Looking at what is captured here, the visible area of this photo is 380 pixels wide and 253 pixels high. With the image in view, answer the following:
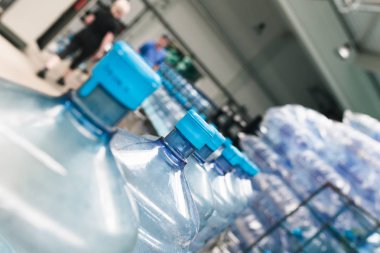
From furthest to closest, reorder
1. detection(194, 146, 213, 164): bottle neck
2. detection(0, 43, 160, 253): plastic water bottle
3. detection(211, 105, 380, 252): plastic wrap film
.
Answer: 1. detection(211, 105, 380, 252): plastic wrap film
2. detection(194, 146, 213, 164): bottle neck
3. detection(0, 43, 160, 253): plastic water bottle

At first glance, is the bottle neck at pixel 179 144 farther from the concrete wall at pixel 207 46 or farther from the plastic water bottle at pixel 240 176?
the concrete wall at pixel 207 46

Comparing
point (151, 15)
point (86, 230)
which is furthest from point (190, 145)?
point (151, 15)

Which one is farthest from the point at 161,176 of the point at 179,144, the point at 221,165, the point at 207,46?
the point at 207,46

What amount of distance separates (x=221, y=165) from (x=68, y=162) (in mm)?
781

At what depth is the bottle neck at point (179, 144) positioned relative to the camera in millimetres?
621

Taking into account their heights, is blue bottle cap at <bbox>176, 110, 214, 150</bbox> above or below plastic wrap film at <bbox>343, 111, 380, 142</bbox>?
above

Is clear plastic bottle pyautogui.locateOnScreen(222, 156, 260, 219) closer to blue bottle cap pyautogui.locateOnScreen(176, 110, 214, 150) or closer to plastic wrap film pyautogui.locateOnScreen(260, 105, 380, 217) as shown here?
blue bottle cap pyautogui.locateOnScreen(176, 110, 214, 150)

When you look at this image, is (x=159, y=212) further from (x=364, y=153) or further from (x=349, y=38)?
(x=349, y=38)

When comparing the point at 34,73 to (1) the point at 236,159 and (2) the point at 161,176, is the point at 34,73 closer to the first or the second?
(1) the point at 236,159

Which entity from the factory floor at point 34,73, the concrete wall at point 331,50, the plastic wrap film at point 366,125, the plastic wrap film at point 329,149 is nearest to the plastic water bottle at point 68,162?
the factory floor at point 34,73

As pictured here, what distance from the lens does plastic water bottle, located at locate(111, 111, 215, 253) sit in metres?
0.61

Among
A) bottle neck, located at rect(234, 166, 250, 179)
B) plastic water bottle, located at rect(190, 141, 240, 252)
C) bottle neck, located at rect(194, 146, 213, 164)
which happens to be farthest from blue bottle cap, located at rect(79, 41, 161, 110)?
bottle neck, located at rect(234, 166, 250, 179)

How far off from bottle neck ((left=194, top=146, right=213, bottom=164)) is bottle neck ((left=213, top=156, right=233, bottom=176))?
0.77 feet

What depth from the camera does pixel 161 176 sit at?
63 centimetres
